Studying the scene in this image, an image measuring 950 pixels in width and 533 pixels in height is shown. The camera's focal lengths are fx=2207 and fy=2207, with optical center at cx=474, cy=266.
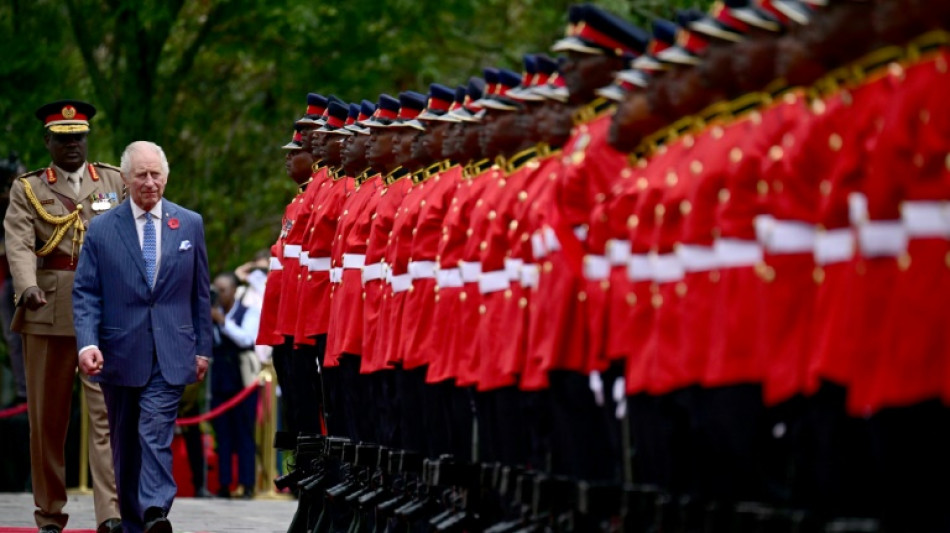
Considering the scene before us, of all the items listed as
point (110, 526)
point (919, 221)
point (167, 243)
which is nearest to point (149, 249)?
point (167, 243)

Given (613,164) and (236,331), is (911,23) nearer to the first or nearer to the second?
(613,164)

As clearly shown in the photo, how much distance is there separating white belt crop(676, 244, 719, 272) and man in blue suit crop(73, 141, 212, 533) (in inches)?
187

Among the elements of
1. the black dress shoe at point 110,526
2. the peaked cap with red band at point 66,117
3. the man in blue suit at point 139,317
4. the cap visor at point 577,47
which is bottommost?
the black dress shoe at point 110,526

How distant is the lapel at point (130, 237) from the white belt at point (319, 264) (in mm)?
1615

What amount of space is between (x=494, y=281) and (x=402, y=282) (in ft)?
4.98

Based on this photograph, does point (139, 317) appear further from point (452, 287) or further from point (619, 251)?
point (619, 251)

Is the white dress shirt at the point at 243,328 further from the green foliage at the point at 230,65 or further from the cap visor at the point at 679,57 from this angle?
the cap visor at the point at 679,57

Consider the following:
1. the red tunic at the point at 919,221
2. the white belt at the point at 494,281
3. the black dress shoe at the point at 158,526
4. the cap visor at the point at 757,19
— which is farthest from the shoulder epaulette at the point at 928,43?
the black dress shoe at the point at 158,526

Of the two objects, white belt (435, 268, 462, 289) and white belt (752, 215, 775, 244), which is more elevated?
white belt (752, 215, 775, 244)

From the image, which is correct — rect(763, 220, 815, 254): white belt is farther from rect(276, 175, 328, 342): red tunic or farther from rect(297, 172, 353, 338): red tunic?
rect(276, 175, 328, 342): red tunic

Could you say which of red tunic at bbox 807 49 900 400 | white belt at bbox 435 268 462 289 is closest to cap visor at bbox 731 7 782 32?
red tunic at bbox 807 49 900 400

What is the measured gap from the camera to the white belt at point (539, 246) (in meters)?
9.12

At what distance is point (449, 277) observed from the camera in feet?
34.6

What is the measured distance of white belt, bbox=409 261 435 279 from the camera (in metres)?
11.0
